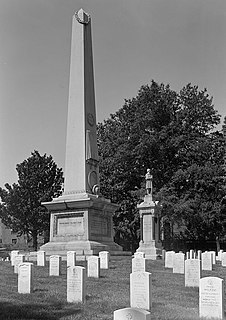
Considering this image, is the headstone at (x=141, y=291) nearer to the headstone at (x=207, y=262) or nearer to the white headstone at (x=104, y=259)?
the white headstone at (x=104, y=259)

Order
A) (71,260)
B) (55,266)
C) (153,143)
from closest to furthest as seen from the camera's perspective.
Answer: (55,266), (71,260), (153,143)

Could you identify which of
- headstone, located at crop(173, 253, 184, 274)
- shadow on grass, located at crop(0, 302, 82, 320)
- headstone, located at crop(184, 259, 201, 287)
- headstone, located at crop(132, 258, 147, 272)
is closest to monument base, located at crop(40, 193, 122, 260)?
headstone, located at crop(173, 253, 184, 274)

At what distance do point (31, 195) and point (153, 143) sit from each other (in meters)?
14.9

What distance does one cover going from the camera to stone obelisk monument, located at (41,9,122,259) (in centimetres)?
1744

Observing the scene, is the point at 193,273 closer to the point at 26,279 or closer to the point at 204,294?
the point at 204,294

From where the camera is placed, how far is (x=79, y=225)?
1759 cm

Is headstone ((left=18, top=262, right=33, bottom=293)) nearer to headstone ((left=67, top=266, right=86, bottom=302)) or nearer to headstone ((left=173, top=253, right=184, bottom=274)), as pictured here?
headstone ((left=67, top=266, right=86, bottom=302))

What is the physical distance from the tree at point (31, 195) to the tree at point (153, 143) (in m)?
8.59

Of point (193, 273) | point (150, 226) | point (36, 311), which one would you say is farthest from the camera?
point (150, 226)

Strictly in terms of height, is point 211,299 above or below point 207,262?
above

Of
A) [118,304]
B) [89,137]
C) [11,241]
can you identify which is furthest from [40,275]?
[11,241]

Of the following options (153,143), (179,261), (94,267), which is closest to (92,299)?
(94,267)

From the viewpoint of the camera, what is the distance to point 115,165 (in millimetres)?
36469

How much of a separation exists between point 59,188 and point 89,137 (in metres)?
26.4
